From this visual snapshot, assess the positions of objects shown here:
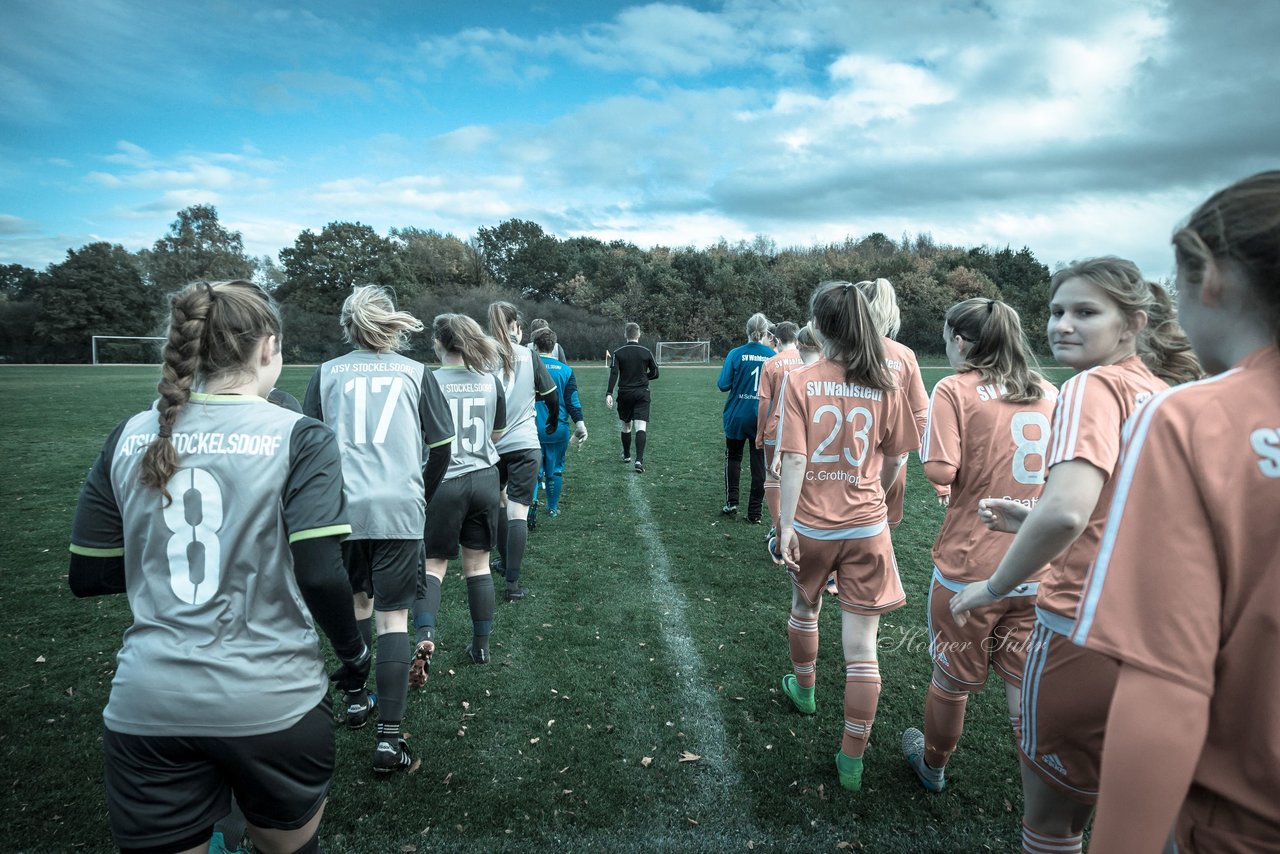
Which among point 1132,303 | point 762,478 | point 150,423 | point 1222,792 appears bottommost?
point 762,478

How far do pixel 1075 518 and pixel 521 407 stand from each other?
13.9ft

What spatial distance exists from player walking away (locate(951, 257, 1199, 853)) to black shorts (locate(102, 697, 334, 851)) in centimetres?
184

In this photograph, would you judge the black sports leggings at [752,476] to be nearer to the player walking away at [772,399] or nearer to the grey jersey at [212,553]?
the player walking away at [772,399]

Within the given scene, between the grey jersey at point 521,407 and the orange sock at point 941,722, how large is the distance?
3394 mm

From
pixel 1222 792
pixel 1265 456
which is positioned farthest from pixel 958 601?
pixel 1265 456

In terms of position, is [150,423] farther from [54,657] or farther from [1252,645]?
[54,657]

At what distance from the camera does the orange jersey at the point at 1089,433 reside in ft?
5.26

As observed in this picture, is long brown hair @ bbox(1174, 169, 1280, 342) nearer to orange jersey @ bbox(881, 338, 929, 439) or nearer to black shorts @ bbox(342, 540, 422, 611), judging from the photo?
orange jersey @ bbox(881, 338, 929, 439)

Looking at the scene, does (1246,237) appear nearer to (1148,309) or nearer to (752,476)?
(1148,309)

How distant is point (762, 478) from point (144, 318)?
49697 mm

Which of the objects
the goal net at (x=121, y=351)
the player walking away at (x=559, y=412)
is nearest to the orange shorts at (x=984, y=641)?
the player walking away at (x=559, y=412)

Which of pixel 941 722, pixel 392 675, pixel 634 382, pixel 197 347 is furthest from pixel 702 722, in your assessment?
pixel 634 382

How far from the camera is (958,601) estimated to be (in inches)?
75.1

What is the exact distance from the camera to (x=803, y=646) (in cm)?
341
